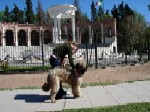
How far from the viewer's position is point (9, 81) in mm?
14391

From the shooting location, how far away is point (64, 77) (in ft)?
29.7

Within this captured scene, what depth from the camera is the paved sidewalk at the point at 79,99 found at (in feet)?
27.1

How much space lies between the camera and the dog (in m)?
8.78

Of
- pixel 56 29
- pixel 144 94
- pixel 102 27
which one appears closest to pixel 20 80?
pixel 144 94

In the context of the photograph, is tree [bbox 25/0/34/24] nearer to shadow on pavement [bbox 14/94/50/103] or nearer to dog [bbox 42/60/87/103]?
shadow on pavement [bbox 14/94/50/103]

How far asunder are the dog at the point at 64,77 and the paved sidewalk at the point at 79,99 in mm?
295

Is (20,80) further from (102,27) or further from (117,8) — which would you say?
(117,8)

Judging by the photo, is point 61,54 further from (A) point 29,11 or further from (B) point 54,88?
(A) point 29,11

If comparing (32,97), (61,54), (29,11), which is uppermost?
(29,11)

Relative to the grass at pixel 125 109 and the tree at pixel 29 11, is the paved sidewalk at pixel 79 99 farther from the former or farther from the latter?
the tree at pixel 29 11

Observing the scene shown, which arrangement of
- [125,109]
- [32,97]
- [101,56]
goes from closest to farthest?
[125,109]
[32,97]
[101,56]

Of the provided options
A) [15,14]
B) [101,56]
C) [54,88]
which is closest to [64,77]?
[54,88]

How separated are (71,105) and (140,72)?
8512 mm

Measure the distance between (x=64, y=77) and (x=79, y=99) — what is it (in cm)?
72
